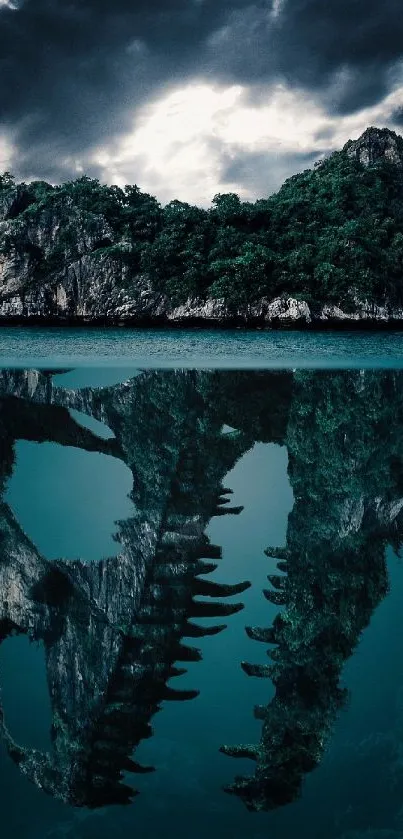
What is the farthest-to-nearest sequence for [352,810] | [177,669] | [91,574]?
[91,574] < [177,669] < [352,810]

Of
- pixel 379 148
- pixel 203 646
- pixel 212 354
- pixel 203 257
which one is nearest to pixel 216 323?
pixel 203 257

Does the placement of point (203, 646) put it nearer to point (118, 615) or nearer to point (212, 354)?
point (118, 615)

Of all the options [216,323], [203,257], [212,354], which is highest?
[203,257]

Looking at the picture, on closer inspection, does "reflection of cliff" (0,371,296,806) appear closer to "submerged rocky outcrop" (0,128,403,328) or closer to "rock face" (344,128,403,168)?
"submerged rocky outcrop" (0,128,403,328)

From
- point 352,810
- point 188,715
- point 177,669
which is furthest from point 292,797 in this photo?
point 177,669

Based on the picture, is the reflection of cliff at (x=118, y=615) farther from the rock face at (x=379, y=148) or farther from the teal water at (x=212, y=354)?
the rock face at (x=379, y=148)

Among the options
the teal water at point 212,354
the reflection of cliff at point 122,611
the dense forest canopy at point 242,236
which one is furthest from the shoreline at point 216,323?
the reflection of cliff at point 122,611

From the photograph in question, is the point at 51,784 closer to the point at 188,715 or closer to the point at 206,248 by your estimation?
the point at 188,715
